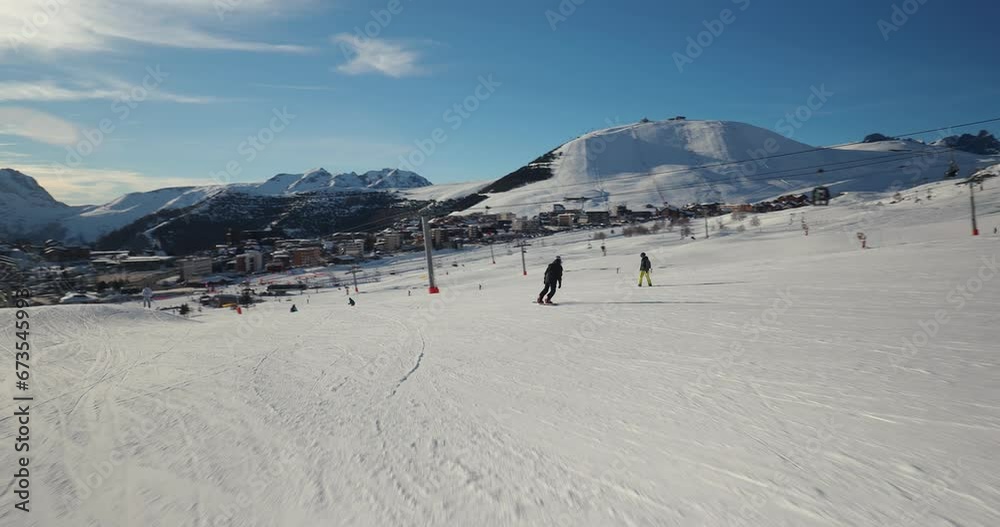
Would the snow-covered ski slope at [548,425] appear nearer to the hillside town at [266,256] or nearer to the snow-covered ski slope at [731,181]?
the hillside town at [266,256]

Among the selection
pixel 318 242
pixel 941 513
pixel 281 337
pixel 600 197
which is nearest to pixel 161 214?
pixel 318 242

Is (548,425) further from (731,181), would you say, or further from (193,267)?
(731,181)

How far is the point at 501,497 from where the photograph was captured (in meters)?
3.05

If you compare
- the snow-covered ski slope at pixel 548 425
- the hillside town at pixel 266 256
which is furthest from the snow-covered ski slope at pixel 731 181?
the snow-covered ski slope at pixel 548 425

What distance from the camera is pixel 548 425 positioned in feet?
13.9

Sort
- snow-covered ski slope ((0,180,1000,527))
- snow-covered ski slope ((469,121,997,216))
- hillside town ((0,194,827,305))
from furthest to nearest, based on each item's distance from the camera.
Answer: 1. snow-covered ski slope ((469,121,997,216))
2. hillside town ((0,194,827,305))
3. snow-covered ski slope ((0,180,1000,527))

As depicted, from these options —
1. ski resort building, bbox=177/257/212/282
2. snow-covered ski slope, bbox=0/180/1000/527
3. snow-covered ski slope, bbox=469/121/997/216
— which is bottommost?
snow-covered ski slope, bbox=0/180/1000/527

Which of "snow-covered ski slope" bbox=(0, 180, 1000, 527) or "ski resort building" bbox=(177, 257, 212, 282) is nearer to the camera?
"snow-covered ski slope" bbox=(0, 180, 1000, 527)

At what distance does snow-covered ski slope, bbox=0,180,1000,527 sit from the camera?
296cm

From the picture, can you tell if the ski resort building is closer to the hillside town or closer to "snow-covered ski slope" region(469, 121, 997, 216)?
the hillside town

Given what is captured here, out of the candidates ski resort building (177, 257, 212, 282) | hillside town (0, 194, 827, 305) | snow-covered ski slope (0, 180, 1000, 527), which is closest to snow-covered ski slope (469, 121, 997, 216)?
hillside town (0, 194, 827, 305)

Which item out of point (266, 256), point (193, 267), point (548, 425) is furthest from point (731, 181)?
point (548, 425)

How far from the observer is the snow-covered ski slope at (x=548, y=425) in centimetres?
296

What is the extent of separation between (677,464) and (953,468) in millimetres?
2013
